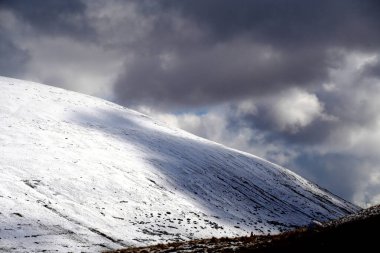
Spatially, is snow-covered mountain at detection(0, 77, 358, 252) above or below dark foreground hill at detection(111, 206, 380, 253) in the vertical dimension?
above

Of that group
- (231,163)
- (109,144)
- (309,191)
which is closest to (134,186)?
(109,144)

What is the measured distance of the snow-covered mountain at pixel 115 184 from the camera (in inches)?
1454

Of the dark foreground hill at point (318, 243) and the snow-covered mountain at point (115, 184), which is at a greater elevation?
the snow-covered mountain at point (115, 184)

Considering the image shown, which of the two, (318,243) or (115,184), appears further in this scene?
(115,184)

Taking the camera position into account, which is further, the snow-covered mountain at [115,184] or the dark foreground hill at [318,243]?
the snow-covered mountain at [115,184]

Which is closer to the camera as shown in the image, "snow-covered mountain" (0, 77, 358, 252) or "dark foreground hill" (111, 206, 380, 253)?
"dark foreground hill" (111, 206, 380, 253)

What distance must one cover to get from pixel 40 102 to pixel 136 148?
88.7ft

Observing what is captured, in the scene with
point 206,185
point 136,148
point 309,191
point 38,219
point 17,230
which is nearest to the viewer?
point 17,230

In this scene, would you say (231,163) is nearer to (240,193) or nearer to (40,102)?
(240,193)

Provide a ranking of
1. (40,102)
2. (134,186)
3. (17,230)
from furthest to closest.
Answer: (40,102), (134,186), (17,230)

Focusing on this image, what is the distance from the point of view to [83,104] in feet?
298

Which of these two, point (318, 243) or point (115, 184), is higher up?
point (115, 184)

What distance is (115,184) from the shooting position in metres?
50.9

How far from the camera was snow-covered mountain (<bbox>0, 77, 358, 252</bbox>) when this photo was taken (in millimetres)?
36938
